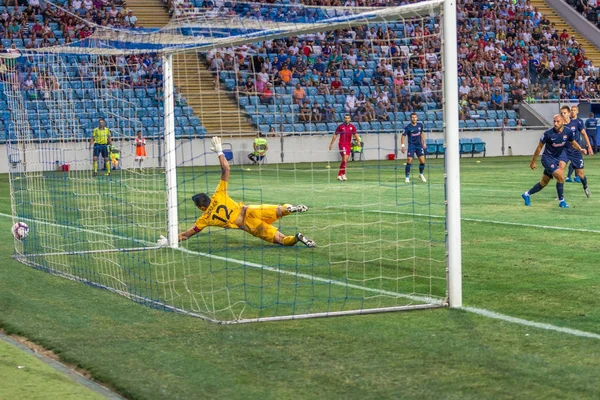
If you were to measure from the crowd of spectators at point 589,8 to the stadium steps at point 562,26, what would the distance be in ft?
3.42

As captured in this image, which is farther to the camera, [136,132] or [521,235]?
[136,132]

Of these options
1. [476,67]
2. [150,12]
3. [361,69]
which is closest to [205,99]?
[361,69]

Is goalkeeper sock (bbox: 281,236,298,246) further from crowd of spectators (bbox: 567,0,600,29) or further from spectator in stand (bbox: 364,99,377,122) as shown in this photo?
crowd of spectators (bbox: 567,0,600,29)

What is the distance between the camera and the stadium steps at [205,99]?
15.7m

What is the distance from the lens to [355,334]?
26.1 feet

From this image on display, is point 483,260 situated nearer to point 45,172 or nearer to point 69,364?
point 69,364

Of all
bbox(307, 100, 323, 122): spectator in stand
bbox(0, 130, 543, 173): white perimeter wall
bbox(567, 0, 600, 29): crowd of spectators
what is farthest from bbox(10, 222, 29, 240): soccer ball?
bbox(567, 0, 600, 29): crowd of spectators

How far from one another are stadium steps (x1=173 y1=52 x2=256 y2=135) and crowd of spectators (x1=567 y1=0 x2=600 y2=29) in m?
37.2

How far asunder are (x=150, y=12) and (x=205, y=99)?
22.7 m

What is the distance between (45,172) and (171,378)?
12.2m

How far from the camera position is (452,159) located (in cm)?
896

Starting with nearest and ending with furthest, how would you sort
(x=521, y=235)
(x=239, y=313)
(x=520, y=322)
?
(x=520, y=322) → (x=239, y=313) → (x=521, y=235)

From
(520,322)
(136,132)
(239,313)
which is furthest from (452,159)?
(136,132)

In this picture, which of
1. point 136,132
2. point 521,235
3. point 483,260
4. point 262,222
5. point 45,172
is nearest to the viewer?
point 483,260
